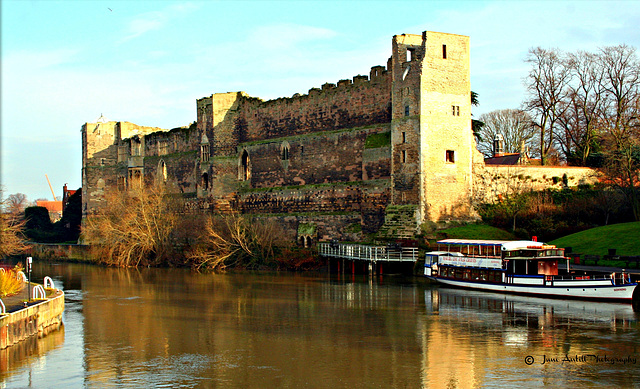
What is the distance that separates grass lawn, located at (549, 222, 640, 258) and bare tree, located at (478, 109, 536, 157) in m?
30.5

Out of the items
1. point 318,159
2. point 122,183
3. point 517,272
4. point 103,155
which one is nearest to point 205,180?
point 318,159

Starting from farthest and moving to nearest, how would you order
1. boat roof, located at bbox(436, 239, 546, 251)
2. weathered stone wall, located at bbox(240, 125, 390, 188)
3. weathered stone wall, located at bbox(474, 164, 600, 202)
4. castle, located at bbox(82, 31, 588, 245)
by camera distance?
weathered stone wall, located at bbox(240, 125, 390, 188) < weathered stone wall, located at bbox(474, 164, 600, 202) < castle, located at bbox(82, 31, 588, 245) < boat roof, located at bbox(436, 239, 546, 251)

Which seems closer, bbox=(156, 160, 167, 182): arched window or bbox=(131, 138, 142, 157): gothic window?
bbox=(156, 160, 167, 182): arched window

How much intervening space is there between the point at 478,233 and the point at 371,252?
538cm

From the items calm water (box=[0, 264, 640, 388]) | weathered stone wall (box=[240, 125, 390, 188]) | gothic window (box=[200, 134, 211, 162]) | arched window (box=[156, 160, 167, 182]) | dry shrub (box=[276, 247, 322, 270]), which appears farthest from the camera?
arched window (box=[156, 160, 167, 182])

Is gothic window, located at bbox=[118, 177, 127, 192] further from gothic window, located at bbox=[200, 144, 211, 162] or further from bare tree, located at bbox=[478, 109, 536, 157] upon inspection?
bare tree, located at bbox=[478, 109, 536, 157]

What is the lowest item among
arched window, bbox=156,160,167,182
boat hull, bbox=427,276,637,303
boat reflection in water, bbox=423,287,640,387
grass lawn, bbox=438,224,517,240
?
boat reflection in water, bbox=423,287,640,387

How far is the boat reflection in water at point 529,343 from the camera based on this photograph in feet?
54.6

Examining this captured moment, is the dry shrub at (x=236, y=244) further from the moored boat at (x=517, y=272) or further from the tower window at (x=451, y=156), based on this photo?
the moored boat at (x=517, y=272)

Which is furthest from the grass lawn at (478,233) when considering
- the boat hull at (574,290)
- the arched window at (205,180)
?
the arched window at (205,180)

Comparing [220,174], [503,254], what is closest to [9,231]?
[220,174]

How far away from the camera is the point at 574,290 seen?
27.7 m

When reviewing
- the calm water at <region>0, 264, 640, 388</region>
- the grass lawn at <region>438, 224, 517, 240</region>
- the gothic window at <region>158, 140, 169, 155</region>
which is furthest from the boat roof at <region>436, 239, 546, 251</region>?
the gothic window at <region>158, 140, 169, 155</region>

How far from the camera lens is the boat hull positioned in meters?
26.2
